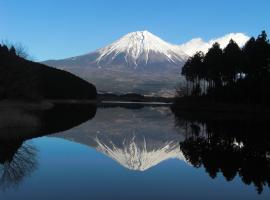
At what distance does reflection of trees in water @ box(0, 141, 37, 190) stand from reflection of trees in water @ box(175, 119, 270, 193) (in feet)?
27.3

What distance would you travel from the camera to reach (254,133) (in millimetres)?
40188

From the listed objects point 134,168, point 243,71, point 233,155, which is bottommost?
point 134,168

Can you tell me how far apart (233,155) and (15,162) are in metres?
12.3

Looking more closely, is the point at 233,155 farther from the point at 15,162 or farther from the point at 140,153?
the point at 15,162

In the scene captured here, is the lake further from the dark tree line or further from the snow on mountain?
the dark tree line

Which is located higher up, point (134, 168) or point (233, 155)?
point (233, 155)

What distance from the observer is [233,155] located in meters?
25.7

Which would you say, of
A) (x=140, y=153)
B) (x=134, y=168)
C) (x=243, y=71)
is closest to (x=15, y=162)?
(x=134, y=168)

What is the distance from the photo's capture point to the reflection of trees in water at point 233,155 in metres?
19.9

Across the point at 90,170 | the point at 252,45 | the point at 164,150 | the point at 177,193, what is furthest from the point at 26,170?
the point at 252,45

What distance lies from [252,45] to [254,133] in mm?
45897

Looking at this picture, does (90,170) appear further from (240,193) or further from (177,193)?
(240,193)

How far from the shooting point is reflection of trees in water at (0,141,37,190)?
57.6 feet

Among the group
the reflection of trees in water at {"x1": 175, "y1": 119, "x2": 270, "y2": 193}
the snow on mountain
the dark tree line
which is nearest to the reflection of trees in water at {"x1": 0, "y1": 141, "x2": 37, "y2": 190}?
the snow on mountain
